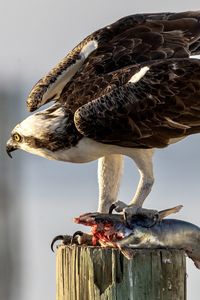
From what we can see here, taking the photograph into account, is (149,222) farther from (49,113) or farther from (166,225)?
(49,113)

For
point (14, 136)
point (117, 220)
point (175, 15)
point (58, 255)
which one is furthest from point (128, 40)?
point (58, 255)

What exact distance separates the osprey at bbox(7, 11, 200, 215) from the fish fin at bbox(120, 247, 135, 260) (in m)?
1.51

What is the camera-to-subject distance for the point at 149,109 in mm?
9711

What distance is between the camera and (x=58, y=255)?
7.64 meters

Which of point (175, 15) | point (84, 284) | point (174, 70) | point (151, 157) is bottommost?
point (84, 284)

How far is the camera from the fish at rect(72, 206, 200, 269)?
25.4ft

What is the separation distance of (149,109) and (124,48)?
884 mm

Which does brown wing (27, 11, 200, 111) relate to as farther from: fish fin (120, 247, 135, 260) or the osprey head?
fish fin (120, 247, 135, 260)

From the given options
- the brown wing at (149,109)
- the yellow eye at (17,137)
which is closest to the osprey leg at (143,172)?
the brown wing at (149,109)

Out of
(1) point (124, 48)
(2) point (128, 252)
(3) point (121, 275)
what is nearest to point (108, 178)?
Result: (1) point (124, 48)

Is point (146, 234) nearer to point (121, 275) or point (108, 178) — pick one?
point (121, 275)

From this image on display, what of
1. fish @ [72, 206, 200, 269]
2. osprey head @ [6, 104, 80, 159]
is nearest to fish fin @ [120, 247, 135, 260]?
fish @ [72, 206, 200, 269]

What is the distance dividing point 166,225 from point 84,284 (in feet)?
3.34

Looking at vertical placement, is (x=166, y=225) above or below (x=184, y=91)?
below
